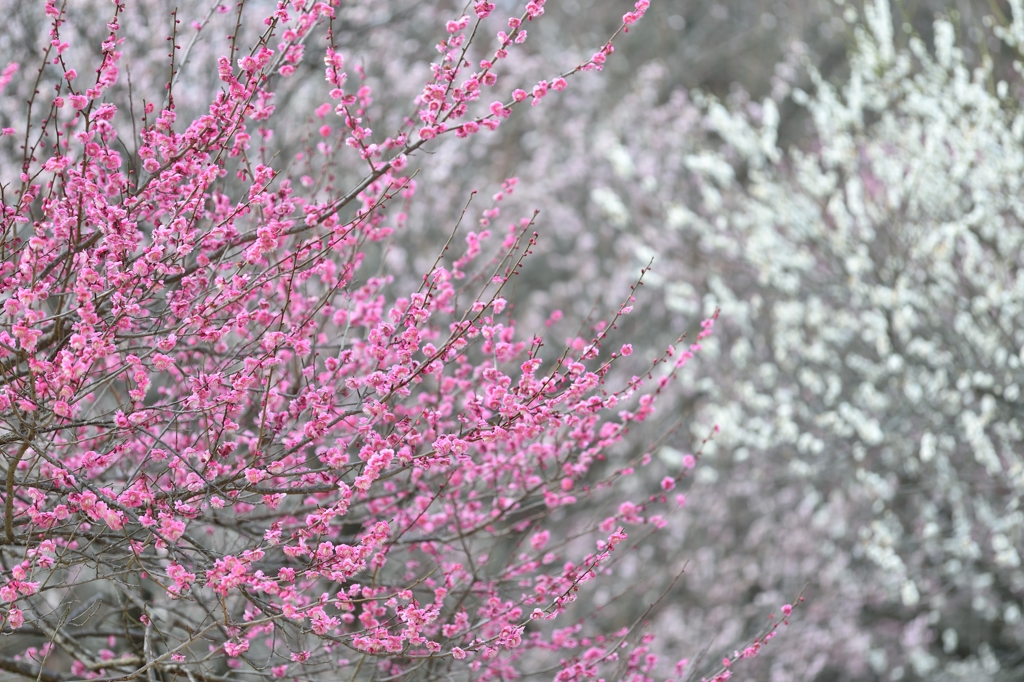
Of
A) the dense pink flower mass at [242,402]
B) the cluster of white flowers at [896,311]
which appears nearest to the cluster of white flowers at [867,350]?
the cluster of white flowers at [896,311]

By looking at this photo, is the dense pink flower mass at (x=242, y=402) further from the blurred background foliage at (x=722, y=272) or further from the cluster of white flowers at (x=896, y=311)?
the cluster of white flowers at (x=896, y=311)

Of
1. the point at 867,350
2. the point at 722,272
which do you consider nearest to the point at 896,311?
the point at 867,350

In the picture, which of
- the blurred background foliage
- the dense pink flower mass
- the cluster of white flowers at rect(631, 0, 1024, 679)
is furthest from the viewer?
the blurred background foliage

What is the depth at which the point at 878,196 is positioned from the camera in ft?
28.9

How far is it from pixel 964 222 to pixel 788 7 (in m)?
12.0

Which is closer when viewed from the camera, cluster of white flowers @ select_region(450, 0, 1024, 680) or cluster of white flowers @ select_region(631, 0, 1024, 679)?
cluster of white flowers @ select_region(631, 0, 1024, 679)

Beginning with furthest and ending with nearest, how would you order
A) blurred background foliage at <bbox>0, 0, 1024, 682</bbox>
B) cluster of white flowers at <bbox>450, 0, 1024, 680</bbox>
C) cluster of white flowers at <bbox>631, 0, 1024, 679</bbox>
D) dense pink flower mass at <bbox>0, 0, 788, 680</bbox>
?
blurred background foliage at <bbox>0, 0, 1024, 682</bbox>, cluster of white flowers at <bbox>450, 0, 1024, 680</bbox>, cluster of white flowers at <bbox>631, 0, 1024, 679</bbox>, dense pink flower mass at <bbox>0, 0, 788, 680</bbox>

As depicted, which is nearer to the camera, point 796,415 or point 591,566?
point 591,566

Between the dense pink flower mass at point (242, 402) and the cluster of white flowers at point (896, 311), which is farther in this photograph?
the cluster of white flowers at point (896, 311)

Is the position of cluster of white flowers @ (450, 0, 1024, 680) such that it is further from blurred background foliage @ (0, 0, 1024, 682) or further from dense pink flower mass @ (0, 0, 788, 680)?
dense pink flower mass @ (0, 0, 788, 680)

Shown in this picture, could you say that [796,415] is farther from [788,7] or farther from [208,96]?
[788,7]

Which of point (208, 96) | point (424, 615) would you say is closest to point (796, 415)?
point (208, 96)

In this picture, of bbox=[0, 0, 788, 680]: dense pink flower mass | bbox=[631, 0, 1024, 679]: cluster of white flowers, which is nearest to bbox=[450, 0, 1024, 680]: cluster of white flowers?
bbox=[631, 0, 1024, 679]: cluster of white flowers

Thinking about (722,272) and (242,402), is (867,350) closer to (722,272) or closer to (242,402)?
(722,272)
